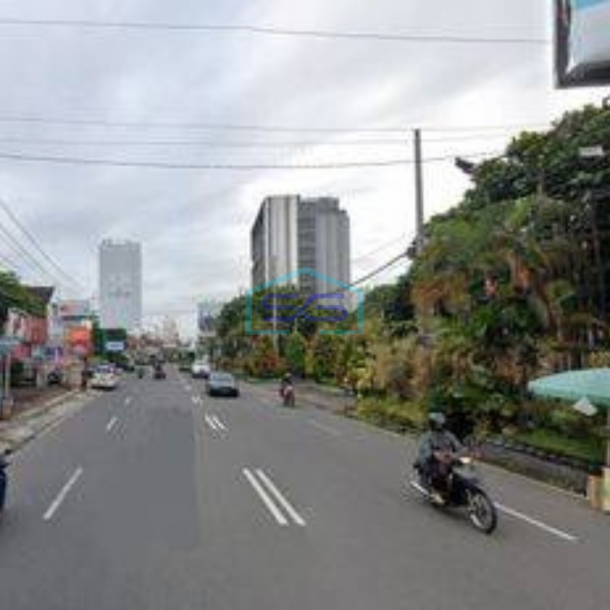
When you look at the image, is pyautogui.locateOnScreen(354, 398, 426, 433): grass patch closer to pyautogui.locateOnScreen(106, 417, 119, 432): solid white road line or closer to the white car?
pyautogui.locateOnScreen(106, 417, 119, 432): solid white road line

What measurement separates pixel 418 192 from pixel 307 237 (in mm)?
67946

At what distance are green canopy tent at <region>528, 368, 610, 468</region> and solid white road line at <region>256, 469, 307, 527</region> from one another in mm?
5134

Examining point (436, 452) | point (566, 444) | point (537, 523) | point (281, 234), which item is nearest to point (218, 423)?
point (566, 444)

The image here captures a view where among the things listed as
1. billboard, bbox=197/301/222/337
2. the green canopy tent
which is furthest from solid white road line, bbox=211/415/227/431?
billboard, bbox=197/301/222/337

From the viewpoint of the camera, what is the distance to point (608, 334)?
22.7 metres

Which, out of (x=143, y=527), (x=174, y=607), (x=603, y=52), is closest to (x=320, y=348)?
(x=603, y=52)

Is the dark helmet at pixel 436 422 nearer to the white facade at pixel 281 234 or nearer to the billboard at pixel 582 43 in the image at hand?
the billboard at pixel 582 43

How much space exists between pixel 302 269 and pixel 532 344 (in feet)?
225

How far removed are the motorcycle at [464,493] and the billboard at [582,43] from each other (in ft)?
36.6

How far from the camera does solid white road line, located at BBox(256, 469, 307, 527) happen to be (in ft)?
39.5

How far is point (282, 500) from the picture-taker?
13.7m

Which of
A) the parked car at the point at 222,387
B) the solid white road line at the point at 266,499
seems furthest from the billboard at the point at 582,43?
the parked car at the point at 222,387

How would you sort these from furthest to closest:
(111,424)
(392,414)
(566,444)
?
(392,414) → (111,424) → (566,444)

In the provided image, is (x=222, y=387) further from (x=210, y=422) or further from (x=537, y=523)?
(x=537, y=523)
